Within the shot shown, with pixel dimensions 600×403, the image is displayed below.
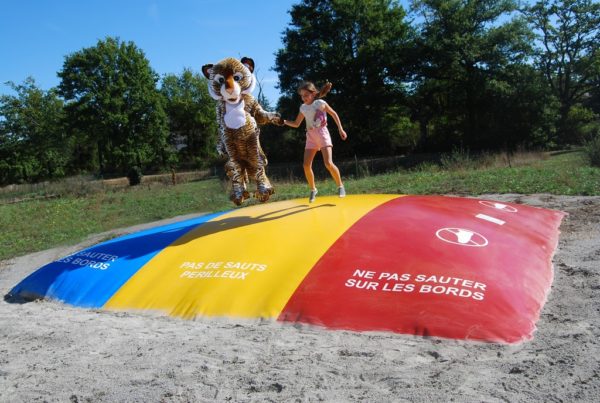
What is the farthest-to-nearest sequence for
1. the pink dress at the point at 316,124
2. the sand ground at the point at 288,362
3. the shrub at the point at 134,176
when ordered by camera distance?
the shrub at the point at 134,176
the pink dress at the point at 316,124
the sand ground at the point at 288,362

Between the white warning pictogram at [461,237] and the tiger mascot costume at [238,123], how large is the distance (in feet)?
8.17

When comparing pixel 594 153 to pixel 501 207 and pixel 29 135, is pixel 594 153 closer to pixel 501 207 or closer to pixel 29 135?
pixel 501 207

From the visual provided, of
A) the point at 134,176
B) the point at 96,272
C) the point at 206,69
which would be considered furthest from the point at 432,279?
the point at 134,176

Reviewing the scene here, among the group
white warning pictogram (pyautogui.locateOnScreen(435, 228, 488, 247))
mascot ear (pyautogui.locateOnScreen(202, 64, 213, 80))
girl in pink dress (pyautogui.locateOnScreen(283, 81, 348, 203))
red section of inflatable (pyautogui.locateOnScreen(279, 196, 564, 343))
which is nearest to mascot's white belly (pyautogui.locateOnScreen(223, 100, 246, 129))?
mascot ear (pyautogui.locateOnScreen(202, 64, 213, 80))

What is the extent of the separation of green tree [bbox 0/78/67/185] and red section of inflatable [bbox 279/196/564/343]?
134ft

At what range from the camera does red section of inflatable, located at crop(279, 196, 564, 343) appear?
395 centimetres

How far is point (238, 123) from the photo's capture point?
666 cm

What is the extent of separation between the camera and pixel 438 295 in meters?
A: 4.20

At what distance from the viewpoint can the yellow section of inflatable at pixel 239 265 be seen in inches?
187

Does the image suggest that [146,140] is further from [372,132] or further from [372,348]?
[372,348]

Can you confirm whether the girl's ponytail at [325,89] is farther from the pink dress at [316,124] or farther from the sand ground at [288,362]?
the sand ground at [288,362]

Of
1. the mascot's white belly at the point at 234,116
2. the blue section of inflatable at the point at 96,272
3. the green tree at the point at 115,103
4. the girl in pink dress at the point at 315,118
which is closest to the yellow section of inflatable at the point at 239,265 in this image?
the blue section of inflatable at the point at 96,272

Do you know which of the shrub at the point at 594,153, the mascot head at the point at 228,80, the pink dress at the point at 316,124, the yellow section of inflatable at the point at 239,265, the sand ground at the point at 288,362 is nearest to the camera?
the sand ground at the point at 288,362

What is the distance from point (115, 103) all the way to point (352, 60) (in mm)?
16082
